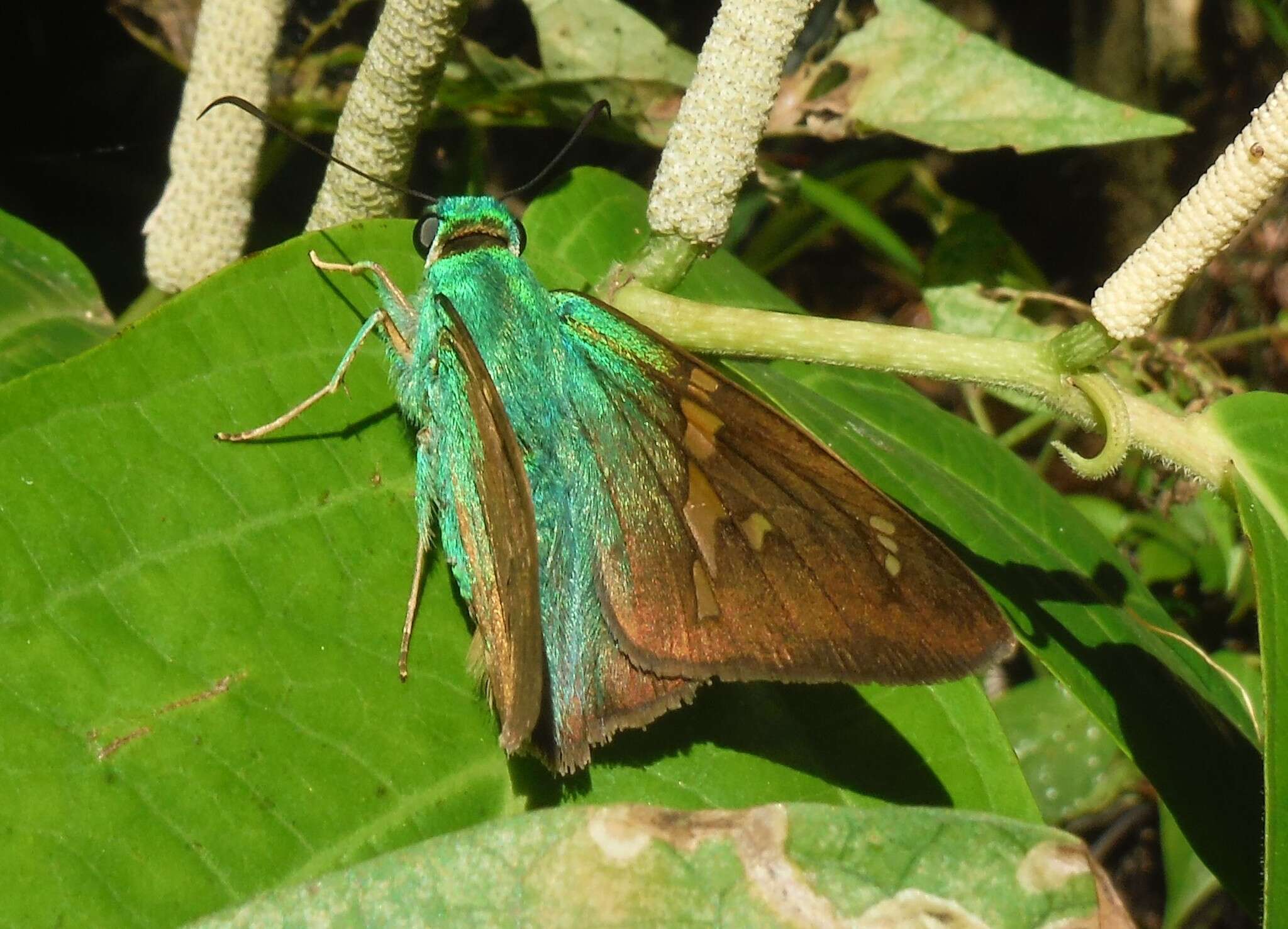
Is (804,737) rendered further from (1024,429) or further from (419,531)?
(1024,429)

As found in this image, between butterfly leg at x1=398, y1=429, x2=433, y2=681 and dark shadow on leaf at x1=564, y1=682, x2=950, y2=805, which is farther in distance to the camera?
dark shadow on leaf at x1=564, y1=682, x2=950, y2=805

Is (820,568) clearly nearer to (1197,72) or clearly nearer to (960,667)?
(960,667)

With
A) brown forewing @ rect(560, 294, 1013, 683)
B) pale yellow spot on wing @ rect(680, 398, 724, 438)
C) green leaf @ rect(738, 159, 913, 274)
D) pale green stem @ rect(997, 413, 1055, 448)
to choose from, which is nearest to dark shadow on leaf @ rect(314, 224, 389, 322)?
brown forewing @ rect(560, 294, 1013, 683)

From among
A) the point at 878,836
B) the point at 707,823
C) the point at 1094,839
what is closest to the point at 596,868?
the point at 707,823

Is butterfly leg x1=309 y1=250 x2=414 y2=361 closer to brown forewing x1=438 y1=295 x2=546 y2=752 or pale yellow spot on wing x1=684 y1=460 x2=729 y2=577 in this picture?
brown forewing x1=438 y1=295 x2=546 y2=752

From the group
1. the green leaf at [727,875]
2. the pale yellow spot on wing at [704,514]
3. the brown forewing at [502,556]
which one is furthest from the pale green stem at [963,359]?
the green leaf at [727,875]
